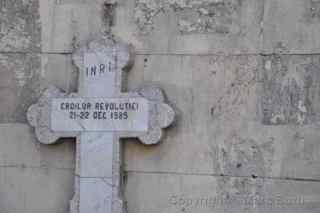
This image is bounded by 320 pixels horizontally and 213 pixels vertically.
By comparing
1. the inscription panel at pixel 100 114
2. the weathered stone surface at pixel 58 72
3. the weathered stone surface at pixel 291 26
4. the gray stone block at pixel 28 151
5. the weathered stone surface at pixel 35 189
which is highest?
the weathered stone surface at pixel 291 26

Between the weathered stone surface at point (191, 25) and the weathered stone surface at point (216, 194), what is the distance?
45.9 inches

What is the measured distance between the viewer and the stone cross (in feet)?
20.8

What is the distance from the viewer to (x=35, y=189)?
662 centimetres

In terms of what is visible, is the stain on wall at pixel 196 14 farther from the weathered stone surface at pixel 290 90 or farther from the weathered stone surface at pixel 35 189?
the weathered stone surface at pixel 35 189

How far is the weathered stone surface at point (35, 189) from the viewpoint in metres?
6.59

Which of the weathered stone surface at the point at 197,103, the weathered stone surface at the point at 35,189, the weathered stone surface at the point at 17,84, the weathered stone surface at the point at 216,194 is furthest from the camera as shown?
the weathered stone surface at the point at 17,84

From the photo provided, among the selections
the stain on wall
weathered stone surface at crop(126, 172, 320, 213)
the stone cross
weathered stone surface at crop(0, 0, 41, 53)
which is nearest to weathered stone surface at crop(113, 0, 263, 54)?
the stain on wall

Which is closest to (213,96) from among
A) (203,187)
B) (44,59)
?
(203,187)

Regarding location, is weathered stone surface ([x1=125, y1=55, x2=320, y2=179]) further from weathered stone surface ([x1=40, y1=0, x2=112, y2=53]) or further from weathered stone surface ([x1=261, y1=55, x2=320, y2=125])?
weathered stone surface ([x1=40, y1=0, x2=112, y2=53])

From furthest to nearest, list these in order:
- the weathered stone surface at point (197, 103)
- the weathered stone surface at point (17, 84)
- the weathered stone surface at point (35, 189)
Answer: the weathered stone surface at point (17, 84), the weathered stone surface at point (35, 189), the weathered stone surface at point (197, 103)

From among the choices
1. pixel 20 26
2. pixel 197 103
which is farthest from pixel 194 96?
pixel 20 26

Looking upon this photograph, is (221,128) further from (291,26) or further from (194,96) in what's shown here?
(291,26)

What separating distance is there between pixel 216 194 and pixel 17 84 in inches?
84.8

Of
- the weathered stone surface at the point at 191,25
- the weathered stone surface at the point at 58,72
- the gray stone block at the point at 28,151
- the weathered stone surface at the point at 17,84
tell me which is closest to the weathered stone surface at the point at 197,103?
the weathered stone surface at the point at 191,25
